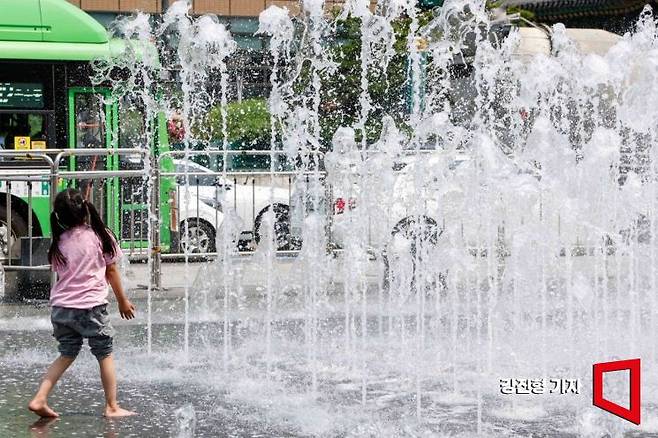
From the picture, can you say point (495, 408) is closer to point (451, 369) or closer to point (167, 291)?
point (451, 369)

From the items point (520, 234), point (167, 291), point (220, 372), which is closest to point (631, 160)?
point (520, 234)

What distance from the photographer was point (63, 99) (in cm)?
1328

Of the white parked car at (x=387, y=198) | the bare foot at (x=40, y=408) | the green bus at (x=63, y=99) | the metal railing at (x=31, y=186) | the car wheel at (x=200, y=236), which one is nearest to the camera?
the bare foot at (x=40, y=408)

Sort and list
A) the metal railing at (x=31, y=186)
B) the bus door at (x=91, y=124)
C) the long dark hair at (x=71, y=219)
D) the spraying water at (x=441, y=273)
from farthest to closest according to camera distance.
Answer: the bus door at (x=91, y=124), the metal railing at (x=31, y=186), the spraying water at (x=441, y=273), the long dark hair at (x=71, y=219)

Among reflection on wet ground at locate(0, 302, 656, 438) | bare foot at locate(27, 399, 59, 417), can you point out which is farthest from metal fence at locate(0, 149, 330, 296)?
bare foot at locate(27, 399, 59, 417)

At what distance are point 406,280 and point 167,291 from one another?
229 centimetres

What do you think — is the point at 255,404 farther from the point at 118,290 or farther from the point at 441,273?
the point at 441,273

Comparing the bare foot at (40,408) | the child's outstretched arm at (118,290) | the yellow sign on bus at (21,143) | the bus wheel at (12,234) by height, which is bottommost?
the bare foot at (40,408)

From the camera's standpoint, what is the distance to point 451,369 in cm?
741

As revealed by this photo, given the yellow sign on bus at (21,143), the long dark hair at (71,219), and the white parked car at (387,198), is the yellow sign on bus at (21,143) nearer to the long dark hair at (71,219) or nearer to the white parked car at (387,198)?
the white parked car at (387,198)

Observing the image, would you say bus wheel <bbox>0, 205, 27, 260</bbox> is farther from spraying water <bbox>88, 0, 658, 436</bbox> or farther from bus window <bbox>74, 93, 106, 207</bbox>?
spraying water <bbox>88, 0, 658, 436</bbox>

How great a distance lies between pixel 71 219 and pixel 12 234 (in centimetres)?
603

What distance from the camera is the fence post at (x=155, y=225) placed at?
11383 millimetres

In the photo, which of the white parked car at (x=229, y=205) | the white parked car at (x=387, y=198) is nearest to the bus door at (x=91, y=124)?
the white parked car at (x=229, y=205)
